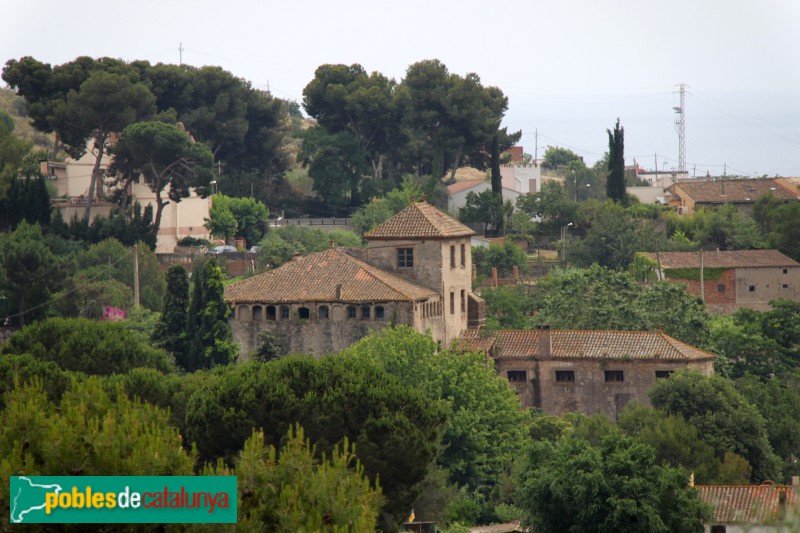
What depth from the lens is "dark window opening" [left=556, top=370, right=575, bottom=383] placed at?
2665 inches

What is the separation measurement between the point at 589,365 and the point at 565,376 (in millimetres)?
1006

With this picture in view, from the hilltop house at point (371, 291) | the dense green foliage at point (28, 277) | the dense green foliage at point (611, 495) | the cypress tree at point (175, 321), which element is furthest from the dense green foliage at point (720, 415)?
the dense green foliage at point (28, 277)

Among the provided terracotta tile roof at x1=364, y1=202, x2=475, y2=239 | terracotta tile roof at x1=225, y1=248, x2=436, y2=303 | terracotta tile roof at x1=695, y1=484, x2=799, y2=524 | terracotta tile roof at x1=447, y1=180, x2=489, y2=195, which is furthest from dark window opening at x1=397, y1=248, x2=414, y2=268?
terracotta tile roof at x1=447, y1=180, x2=489, y2=195

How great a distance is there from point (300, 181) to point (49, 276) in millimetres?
52613

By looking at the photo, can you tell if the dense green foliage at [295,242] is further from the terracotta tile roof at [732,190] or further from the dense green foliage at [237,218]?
the terracotta tile roof at [732,190]

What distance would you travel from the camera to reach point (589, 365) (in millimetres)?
67438

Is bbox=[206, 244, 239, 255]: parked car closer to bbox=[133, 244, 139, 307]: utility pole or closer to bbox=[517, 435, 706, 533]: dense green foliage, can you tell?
bbox=[133, 244, 139, 307]: utility pole

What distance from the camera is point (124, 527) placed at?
28.0m

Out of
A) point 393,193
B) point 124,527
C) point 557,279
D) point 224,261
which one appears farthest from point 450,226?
→ point 124,527

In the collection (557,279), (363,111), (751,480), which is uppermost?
(363,111)

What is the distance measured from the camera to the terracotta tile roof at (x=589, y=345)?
67.2 m

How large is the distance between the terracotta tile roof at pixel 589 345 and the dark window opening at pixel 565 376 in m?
0.57

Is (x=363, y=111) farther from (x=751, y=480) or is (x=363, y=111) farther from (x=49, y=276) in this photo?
(x=751, y=480)

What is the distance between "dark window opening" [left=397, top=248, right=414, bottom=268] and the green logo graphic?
135 ft
